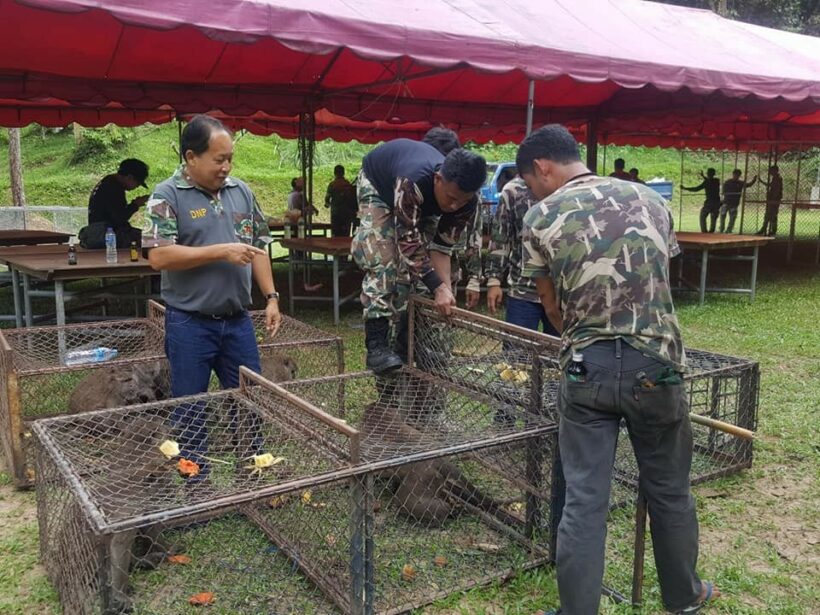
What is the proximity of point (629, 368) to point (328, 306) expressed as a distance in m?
6.58

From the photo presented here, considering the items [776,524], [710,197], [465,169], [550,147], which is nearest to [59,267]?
[465,169]

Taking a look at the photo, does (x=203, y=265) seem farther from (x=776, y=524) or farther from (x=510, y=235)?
(x=776, y=524)

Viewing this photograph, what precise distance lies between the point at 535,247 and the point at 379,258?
132 centimetres

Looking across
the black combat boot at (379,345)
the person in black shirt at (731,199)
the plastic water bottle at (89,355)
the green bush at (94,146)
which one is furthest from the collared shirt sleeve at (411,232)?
the green bush at (94,146)

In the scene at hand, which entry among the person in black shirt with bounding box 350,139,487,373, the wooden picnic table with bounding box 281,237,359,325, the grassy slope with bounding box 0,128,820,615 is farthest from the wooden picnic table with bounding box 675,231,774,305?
the person in black shirt with bounding box 350,139,487,373

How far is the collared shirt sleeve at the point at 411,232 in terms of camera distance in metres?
3.21

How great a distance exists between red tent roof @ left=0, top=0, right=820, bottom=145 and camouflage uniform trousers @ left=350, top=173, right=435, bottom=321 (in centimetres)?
185

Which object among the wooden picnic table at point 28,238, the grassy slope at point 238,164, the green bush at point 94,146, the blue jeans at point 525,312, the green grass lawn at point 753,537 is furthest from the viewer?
the green bush at point 94,146

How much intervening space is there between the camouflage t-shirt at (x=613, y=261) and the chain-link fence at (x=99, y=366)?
7.22ft

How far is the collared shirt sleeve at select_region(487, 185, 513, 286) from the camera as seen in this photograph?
14.9 feet

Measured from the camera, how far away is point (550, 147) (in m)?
2.34

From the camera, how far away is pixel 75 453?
2.58 meters

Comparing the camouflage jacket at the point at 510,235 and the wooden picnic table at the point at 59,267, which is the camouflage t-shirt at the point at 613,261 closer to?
the camouflage jacket at the point at 510,235

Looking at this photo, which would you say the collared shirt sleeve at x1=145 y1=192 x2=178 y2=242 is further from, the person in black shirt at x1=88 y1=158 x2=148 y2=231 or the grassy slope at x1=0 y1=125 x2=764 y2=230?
the grassy slope at x1=0 y1=125 x2=764 y2=230
